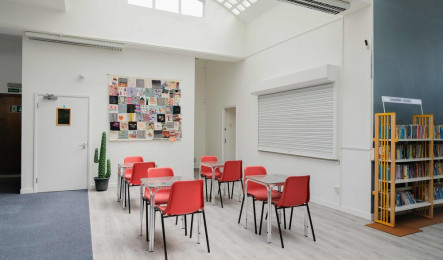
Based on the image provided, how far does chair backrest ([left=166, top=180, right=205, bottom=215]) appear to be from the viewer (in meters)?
3.08

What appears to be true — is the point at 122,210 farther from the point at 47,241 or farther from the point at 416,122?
the point at 416,122

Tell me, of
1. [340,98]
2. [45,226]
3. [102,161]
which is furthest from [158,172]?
[340,98]

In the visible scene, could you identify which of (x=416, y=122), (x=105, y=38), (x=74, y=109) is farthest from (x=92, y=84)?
(x=416, y=122)

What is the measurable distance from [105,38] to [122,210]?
400cm

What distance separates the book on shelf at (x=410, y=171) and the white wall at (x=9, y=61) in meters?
9.64

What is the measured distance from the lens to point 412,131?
457cm

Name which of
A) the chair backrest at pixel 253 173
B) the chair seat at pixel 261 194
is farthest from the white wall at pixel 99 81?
the chair seat at pixel 261 194

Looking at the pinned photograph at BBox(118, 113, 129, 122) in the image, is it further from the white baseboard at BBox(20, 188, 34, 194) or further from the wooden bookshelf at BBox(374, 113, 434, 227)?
the wooden bookshelf at BBox(374, 113, 434, 227)

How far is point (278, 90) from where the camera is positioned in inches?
256

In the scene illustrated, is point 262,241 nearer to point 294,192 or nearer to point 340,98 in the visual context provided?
point 294,192

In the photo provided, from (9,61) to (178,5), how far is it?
508cm

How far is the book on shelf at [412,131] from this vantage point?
14.5 feet

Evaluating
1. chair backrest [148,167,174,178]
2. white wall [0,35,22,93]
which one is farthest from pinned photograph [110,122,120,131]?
white wall [0,35,22,93]

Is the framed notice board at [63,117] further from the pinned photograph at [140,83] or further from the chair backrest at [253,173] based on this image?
the chair backrest at [253,173]
